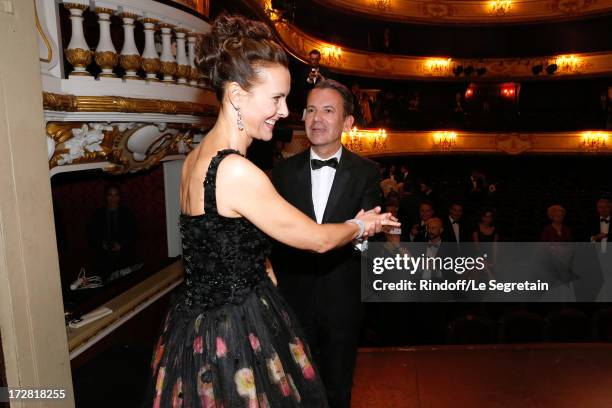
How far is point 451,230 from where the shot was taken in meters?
5.71

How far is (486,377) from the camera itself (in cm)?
301

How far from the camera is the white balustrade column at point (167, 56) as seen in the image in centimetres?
333

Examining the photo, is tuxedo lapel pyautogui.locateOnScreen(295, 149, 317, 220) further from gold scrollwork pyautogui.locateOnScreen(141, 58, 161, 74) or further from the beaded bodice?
gold scrollwork pyautogui.locateOnScreen(141, 58, 161, 74)

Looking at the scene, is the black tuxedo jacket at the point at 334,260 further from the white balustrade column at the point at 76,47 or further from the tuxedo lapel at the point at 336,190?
the white balustrade column at the point at 76,47

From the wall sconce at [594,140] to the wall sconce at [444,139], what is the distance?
4.64 metres

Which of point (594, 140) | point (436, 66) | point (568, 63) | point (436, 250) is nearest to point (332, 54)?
point (436, 66)

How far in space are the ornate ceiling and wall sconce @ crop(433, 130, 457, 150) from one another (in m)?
4.16

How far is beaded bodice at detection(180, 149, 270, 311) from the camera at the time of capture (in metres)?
1.75

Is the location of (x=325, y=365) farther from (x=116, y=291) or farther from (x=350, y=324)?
(x=116, y=291)

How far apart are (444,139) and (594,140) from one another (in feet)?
17.6

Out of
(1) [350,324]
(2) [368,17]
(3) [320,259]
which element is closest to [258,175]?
(3) [320,259]

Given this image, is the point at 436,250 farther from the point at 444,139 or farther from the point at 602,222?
the point at 444,139

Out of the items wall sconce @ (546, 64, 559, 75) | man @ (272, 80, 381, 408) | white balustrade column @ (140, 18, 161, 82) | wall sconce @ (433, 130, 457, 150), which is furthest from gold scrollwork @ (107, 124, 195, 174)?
wall sconce @ (546, 64, 559, 75)

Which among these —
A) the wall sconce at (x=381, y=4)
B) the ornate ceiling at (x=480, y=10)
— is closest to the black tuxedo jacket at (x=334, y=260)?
the ornate ceiling at (x=480, y=10)
